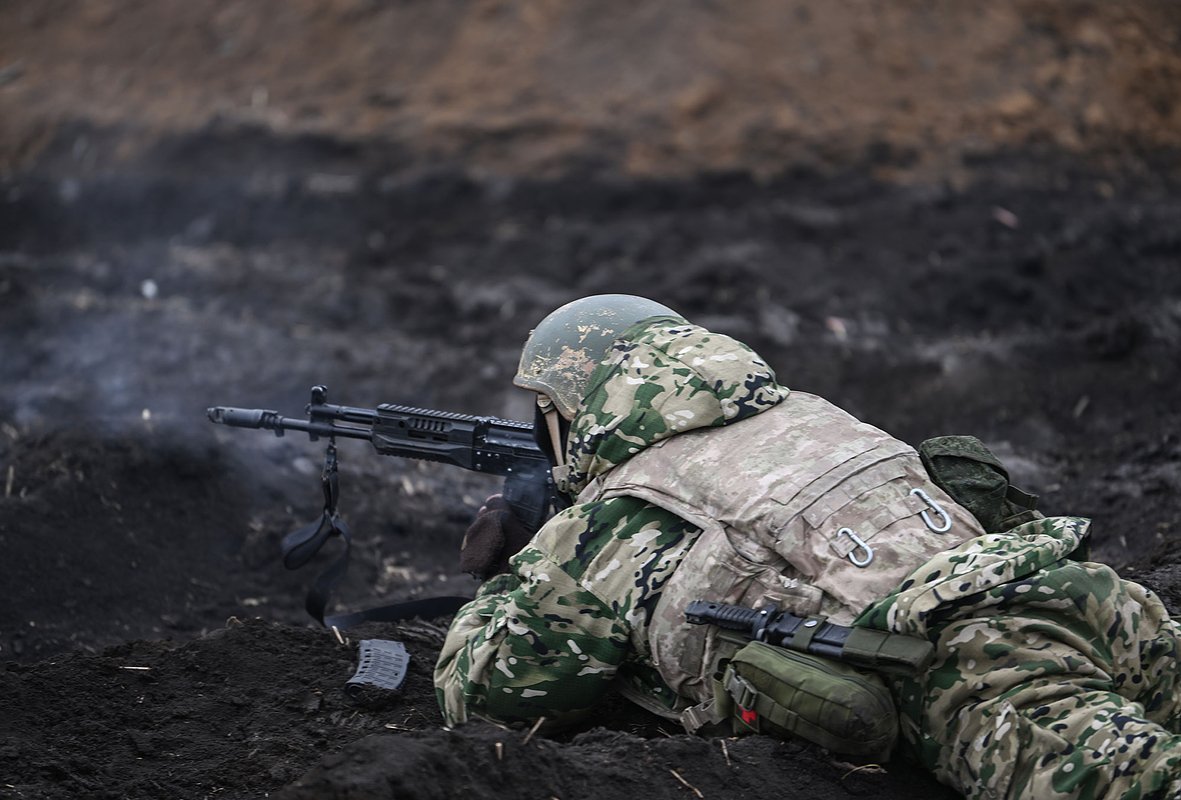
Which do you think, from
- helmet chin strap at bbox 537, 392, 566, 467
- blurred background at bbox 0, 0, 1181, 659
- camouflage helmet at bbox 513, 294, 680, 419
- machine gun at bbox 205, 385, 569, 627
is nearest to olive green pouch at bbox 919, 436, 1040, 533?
camouflage helmet at bbox 513, 294, 680, 419

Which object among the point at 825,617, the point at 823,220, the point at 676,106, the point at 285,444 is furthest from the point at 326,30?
the point at 825,617

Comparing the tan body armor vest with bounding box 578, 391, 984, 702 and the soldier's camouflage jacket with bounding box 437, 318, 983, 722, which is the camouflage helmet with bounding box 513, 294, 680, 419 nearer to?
the soldier's camouflage jacket with bounding box 437, 318, 983, 722

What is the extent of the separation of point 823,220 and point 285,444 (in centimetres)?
599

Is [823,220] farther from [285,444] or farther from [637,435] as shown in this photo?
[637,435]

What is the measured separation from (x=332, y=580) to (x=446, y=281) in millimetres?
6227

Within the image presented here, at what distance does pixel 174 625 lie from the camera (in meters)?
5.73

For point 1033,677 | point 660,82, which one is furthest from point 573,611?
point 660,82

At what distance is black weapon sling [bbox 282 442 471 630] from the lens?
5.11 m

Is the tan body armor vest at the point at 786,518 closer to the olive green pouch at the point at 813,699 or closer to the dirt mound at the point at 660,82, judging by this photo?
the olive green pouch at the point at 813,699

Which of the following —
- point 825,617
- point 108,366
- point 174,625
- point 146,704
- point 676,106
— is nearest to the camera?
point 825,617

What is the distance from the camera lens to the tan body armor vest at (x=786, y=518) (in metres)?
3.40

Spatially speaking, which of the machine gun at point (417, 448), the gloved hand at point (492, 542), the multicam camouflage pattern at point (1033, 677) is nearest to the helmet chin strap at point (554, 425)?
the machine gun at point (417, 448)

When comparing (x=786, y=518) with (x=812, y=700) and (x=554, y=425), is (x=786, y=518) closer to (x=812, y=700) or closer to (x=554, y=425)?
(x=812, y=700)

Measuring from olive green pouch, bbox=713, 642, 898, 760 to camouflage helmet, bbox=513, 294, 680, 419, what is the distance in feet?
3.77
